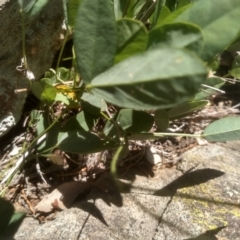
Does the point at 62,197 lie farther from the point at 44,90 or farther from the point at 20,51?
the point at 20,51

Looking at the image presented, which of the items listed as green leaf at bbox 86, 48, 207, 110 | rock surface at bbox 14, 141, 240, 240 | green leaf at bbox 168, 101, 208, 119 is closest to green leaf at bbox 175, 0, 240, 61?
green leaf at bbox 86, 48, 207, 110

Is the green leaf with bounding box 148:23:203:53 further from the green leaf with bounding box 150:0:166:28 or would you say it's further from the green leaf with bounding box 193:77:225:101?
the green leaf with bounding box 193:77:225:101

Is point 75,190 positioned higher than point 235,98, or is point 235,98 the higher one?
point 75,190

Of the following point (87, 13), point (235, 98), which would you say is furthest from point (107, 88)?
point (235, 98)

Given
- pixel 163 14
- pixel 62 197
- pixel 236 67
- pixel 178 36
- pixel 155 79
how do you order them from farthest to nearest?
1. pixel 236 67
2. pixel 62 197
3. pixel 163 14
4. pixel 178 36
5. pixel 155 79

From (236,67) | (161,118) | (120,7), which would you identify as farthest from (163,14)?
(236,67)

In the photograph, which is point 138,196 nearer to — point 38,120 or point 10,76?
point 38,120
